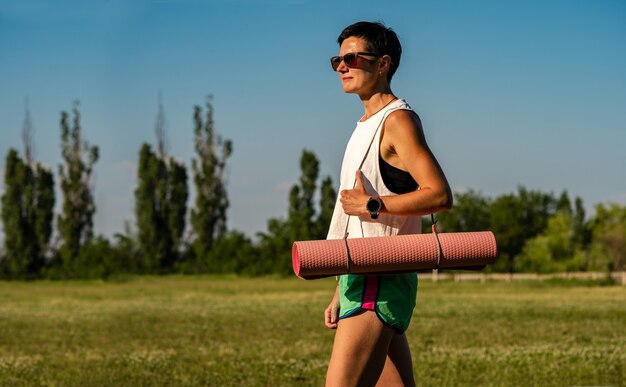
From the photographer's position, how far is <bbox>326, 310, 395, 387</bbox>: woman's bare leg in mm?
4559

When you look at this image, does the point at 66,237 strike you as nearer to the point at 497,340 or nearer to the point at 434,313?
the point at 434,313

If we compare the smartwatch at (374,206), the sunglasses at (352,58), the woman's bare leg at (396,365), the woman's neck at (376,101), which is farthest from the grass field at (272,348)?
the smartwatch at (374,206)

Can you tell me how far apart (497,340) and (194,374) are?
24.0 ft

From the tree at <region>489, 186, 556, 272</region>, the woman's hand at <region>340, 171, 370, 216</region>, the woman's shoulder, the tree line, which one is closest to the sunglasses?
the woman's shoulder

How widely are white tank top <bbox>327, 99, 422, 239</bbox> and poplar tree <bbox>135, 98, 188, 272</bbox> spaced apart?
71.4m

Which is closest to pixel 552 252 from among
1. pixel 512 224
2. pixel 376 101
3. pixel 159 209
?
pixel 512 224

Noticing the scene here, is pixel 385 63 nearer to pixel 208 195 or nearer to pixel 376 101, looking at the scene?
pixel 376 101

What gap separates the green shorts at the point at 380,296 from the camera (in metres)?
4.58

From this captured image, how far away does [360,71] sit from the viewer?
4812 millimetres

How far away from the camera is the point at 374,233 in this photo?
4602 mm

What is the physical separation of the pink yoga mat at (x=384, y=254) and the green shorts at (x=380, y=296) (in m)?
0.18

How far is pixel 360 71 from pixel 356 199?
0.70m

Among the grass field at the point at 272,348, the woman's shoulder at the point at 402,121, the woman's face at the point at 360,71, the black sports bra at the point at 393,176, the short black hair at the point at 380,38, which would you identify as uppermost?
the short black hair at the point at 380,38

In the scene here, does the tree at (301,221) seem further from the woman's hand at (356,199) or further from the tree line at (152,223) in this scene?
the woman's hand at (356,199)
